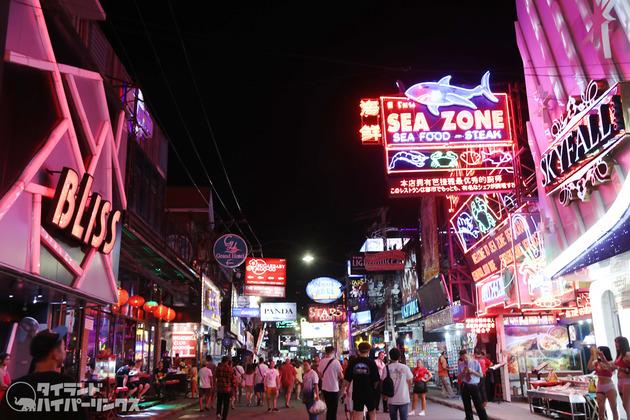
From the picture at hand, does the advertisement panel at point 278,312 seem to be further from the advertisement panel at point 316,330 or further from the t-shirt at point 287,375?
the advertisement panel at point 316,330

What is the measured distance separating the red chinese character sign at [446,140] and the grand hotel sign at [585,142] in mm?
3027

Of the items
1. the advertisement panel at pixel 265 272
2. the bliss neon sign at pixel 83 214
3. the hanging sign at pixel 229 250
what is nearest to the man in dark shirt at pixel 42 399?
the bliss neon sign at pixel 83 214

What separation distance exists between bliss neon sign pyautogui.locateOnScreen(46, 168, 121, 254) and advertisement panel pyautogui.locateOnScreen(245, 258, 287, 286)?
77.0 ft

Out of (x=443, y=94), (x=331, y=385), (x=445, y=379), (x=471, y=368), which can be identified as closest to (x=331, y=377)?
(x=331, y=385)

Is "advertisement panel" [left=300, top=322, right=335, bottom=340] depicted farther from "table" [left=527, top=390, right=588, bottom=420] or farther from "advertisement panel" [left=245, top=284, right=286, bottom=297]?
"table" [left=527, top=390, right=588, bottom=420]

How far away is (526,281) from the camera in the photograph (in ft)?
57.0

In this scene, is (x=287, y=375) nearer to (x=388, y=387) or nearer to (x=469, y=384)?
(x=469, y=384)

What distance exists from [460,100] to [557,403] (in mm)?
8988

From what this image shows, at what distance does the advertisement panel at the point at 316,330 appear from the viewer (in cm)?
6950

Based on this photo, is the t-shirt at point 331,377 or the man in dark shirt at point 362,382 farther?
the t-shirt at point 331,377

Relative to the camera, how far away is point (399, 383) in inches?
443

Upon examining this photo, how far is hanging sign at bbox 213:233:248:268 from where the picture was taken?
96.1 feet

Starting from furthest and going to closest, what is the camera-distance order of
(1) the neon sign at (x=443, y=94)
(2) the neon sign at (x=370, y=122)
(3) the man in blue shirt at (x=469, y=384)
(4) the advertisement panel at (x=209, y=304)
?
(4) the advertisement panel at (x=209, y=304), (2) the neon sign at (x=370, y=122), (1) the neon sign at (x=443, y=94), (3) the man in blue shirt at (x=469, y=384)

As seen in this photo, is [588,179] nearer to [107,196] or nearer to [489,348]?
[107,196]
